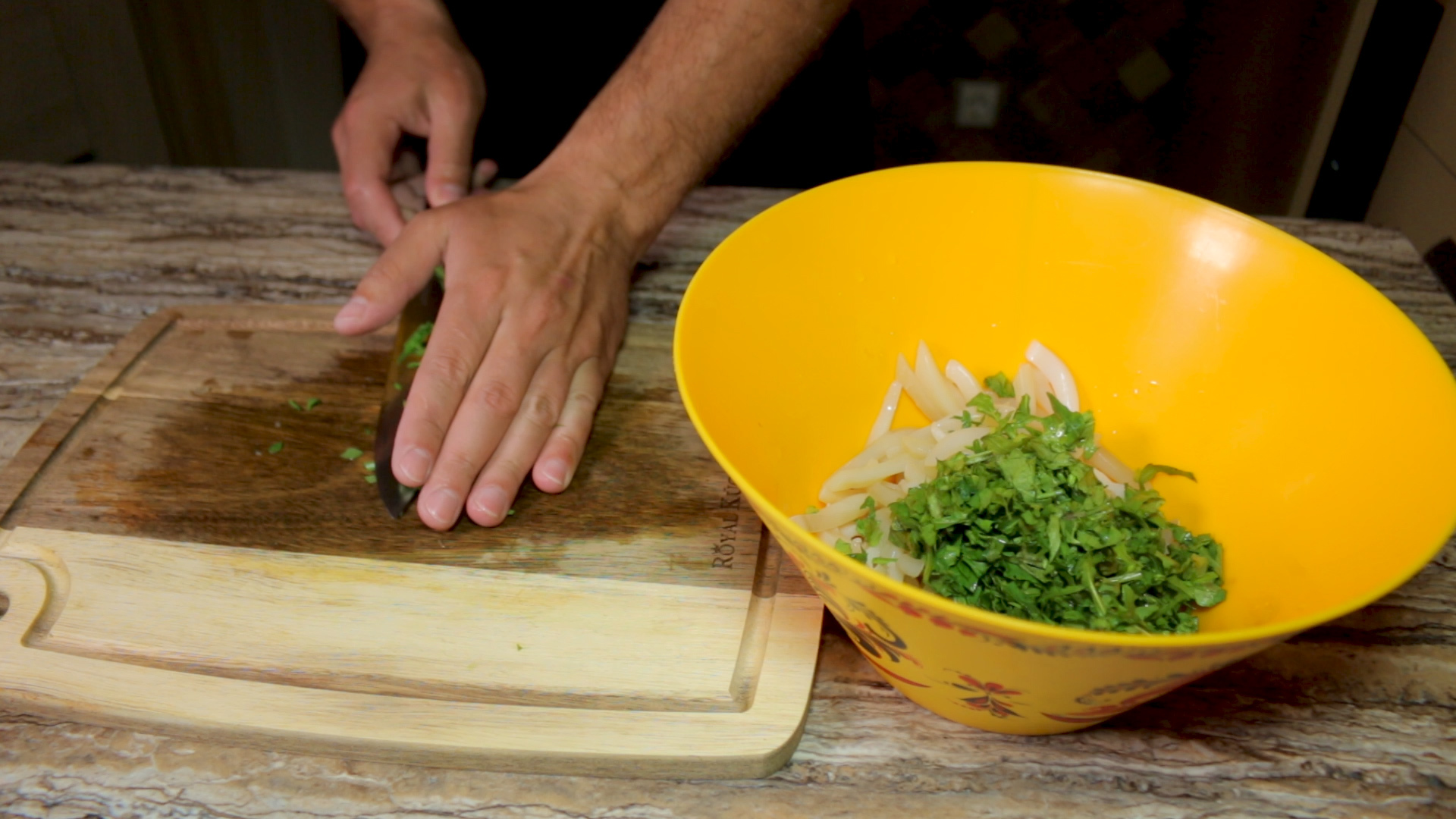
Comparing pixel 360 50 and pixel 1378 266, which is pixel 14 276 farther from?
pixel 1378 266

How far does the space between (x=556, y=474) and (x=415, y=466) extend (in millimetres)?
132

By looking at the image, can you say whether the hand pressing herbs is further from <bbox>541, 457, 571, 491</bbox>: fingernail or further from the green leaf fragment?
<bbox>541, 457, 571, 491</bbox>: fingernail

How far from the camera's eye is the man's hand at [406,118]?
1.31 metres

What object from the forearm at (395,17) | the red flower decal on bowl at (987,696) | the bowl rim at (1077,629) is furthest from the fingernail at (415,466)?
the forearm at (395,17)

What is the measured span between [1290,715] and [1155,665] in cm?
29

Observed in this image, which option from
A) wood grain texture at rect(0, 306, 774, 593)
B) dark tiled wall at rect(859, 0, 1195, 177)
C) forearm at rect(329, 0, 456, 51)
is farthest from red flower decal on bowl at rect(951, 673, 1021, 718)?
dark tiled wall at rect(859, 0, 1195, 177)

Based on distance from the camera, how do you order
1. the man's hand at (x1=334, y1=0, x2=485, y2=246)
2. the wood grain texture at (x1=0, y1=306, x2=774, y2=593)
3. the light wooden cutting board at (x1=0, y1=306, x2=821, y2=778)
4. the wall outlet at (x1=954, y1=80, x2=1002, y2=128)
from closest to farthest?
the light wooden cutting board at (x1=0, y1=306, x2=821, y2=778) < the wood grain texture at (x1=0, y1=306, x2=774, y2=593) < the man's hand at (x1=334, y1=0, x2=485, y2=246) < the wall outlet at (x1=954, y1=80, x2=1002, y2=128)

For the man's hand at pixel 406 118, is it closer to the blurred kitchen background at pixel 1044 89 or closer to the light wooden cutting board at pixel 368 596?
the light wooden cutting board at pixel 368 596

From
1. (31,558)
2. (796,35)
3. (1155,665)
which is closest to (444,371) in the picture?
(31,558)

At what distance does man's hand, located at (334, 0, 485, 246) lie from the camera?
131cm

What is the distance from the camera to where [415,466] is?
0.96m

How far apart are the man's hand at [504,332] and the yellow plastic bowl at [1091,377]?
27 centimetres

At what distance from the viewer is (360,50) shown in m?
1.61

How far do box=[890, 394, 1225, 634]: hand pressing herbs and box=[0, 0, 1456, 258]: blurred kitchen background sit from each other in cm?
144
